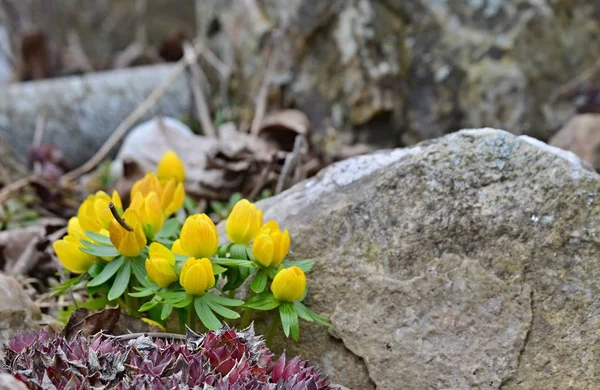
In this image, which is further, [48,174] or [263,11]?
[263,11]

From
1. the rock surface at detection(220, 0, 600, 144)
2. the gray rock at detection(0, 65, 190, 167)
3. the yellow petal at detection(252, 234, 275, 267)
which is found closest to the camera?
the yellow petal at detection(252, 234, 275, 267)

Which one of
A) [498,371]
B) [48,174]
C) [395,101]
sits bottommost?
[48,174]

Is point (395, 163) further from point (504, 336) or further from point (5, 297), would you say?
point (5, 297)

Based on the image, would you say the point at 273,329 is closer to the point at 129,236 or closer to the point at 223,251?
the point at 223,251

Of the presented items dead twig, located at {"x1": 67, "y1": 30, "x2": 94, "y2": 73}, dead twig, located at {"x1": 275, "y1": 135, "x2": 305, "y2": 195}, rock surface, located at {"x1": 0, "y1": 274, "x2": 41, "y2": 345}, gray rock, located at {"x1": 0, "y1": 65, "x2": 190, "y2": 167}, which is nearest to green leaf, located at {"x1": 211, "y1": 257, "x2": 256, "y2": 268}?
rock surface, located at {"x1": 0, "y1": 274, "x2": 41, "y2": 345}

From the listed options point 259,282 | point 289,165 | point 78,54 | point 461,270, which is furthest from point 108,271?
point 78,54

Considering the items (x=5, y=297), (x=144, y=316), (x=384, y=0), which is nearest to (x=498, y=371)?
(x=144, y=316)

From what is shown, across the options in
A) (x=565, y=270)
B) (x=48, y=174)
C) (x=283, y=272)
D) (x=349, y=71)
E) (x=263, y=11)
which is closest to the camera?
(x=283, y=272)

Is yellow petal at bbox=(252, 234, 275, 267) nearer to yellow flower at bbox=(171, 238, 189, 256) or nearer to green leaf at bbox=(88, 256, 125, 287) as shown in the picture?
yellow flower at bbox=(171, 238, 189, 256)
